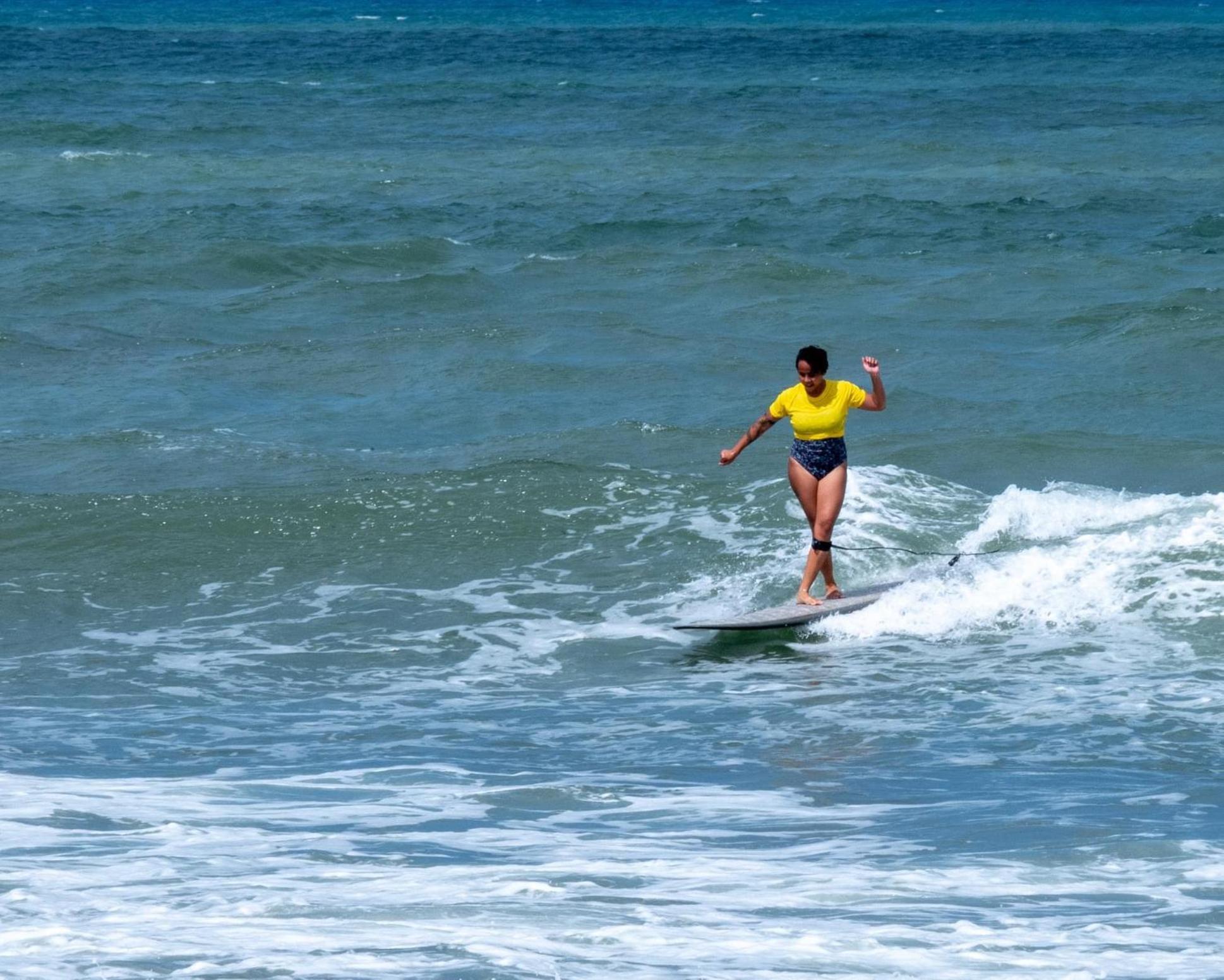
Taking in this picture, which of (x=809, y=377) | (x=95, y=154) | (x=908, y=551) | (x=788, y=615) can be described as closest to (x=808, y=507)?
(x=788, y=615)

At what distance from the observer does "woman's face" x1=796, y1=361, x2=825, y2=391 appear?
11.1 metres

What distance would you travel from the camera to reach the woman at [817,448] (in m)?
11.4

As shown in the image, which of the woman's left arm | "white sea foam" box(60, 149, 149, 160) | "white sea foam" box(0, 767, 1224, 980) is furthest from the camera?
"white sea foam" box(60, 149, 149, 160)

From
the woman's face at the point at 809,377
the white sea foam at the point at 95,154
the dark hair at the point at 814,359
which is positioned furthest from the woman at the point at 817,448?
the white sea foam at the point at 95,154

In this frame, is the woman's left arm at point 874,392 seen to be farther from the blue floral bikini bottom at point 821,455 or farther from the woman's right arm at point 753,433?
the woman's right arm at point 753,433

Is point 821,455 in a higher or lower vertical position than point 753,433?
lower

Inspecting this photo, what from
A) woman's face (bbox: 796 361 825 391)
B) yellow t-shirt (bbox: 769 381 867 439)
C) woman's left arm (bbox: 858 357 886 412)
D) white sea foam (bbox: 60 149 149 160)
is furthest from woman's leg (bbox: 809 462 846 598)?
white sea foam (bbox: 60 149 149 160)

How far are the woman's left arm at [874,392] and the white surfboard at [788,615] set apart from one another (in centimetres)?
136

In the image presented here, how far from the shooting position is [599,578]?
13422 millimetres

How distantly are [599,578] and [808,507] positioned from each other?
7.66 ft

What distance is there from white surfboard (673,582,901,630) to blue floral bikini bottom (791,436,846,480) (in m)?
0.88

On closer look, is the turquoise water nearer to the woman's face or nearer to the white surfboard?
the white surfboard

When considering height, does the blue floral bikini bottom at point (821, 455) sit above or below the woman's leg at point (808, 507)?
above

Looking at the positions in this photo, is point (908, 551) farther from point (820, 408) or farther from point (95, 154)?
point (95, 154)
